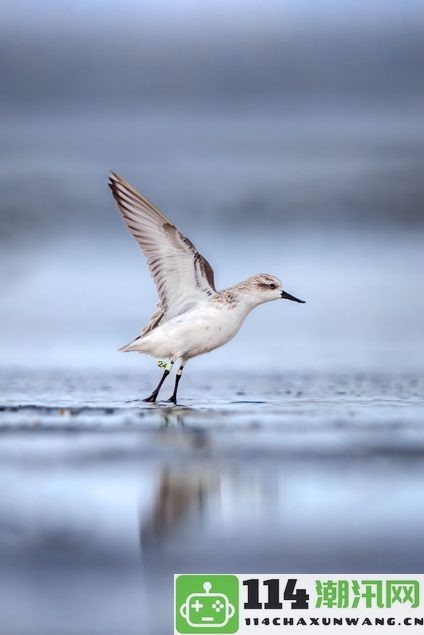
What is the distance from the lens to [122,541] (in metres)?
1.24

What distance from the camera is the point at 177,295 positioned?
9.64 ft

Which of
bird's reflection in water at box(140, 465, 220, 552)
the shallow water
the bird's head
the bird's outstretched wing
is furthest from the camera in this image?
the bird's head

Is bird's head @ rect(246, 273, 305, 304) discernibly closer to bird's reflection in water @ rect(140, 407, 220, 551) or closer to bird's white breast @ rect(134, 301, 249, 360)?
bird's white breast @ rect(134, 301, 249, 360)

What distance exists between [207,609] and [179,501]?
0.27m

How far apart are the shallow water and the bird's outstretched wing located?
57 cm

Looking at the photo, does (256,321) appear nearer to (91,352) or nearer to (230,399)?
(91,352)

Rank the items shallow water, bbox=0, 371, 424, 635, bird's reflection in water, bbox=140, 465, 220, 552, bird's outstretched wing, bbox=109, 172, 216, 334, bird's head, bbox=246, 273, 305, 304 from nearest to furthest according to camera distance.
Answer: shallow water, bbox=0, 371, 424, 635, bird's reflection in water, bbox=140, 465, 220, 552, bird's outstretched wing, bbox=109, 172, 216, 334, bird's head, bbox=246, 273, 305, 304

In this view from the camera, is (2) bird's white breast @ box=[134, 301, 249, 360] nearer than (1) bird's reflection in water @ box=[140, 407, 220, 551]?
No

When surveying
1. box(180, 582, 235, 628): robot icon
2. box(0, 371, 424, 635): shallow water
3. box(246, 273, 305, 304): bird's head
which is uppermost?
box(246, 273, 305, 304): bird's head

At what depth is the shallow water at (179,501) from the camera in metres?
1.10

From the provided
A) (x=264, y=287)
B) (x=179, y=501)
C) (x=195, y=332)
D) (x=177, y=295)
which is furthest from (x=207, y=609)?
(x=264, y=287)
